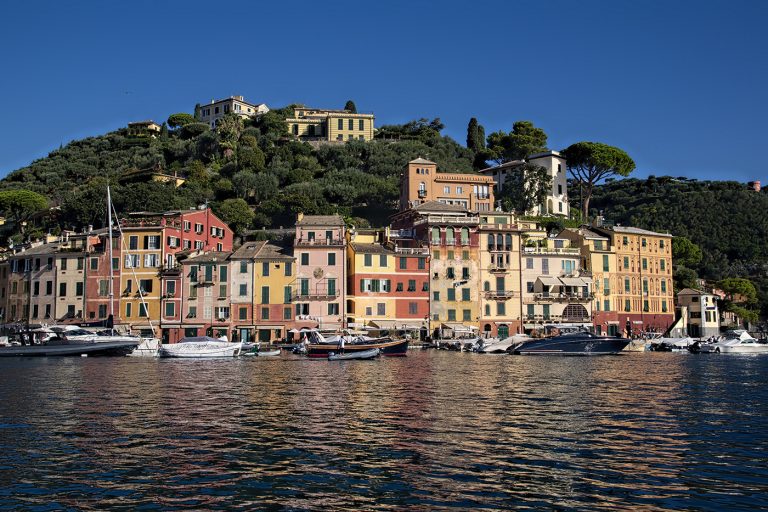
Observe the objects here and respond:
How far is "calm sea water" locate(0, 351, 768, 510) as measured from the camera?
14305 millimetres

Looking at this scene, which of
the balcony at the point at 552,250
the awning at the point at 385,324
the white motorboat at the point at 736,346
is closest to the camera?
the white motorboat at the point at 736,346

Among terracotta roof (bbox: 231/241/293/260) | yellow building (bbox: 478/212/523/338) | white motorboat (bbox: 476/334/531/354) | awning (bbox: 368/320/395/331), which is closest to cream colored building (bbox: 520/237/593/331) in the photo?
yellow building (bbox: 478/212/523/338)

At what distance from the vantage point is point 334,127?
13625 centimetres

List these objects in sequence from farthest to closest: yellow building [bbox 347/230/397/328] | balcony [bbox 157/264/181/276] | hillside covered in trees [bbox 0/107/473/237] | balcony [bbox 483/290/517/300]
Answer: hillside covered in trees [bbox 0/107/473/237] → balcony [bbox 483/290/517/300] → yellow building [bbox 347/230/397/328] → balcony [bbox 157/264/181/276]

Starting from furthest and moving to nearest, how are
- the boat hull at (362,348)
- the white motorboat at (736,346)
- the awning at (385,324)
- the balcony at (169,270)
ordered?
the awning at (385,324) → the white motorboat at (736,346) → the balcony at (169,270) → the boat hull at (362,348)

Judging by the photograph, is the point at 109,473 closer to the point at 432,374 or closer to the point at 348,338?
the point at 432,374

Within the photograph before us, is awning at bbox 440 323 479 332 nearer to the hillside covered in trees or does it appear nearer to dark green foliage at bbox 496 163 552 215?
the hillside covered in trees

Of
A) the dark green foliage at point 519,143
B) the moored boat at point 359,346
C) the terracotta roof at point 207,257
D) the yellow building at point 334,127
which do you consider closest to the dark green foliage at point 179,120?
the yellow building at point 334,127

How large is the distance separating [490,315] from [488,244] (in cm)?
753

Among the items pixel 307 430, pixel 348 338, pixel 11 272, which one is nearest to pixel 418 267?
pixel 348 338

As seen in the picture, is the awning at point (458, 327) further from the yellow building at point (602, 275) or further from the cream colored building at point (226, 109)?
the cream colored building at point (226, 109)

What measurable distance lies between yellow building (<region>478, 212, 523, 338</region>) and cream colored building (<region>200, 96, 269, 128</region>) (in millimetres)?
87442

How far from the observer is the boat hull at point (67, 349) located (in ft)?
198

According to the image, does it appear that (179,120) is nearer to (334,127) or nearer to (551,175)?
(334,127)
